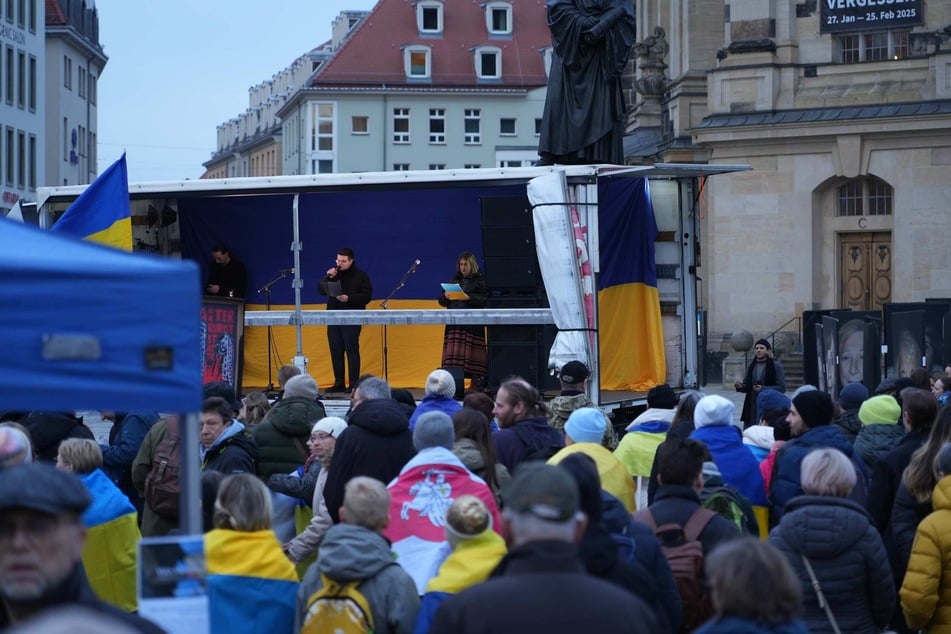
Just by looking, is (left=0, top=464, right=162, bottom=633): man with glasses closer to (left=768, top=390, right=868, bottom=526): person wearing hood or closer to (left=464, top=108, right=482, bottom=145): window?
(left=768, top=390, right=868, bottom=526): person wearing hood

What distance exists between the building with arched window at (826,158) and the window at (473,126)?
5333 cm

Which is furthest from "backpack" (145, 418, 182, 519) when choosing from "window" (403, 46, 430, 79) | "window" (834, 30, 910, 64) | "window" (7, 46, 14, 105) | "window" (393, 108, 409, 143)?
"window" (393, 108, 409, 143)

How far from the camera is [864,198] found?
33375 mm

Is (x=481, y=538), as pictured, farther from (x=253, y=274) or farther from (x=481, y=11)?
(x=481, y=11)

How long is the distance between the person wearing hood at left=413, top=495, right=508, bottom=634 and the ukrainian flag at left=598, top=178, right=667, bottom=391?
993 centimetres

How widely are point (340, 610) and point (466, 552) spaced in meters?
0.54

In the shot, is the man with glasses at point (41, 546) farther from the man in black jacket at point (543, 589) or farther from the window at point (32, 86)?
the window at point (32, 86)

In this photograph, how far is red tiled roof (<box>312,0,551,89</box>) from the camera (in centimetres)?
8623

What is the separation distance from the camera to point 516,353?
1591cm

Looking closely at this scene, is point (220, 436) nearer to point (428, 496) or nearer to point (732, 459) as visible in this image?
point (428, 496)

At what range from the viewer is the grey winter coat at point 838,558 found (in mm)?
A: 6633

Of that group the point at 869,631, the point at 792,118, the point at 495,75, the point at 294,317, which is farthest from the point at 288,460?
the point at 495,75

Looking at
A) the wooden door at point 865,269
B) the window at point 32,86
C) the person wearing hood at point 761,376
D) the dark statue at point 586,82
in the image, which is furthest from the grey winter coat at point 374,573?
the window at point 32,86

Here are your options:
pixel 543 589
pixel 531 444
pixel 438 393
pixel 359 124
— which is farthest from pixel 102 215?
pixel 359 124
